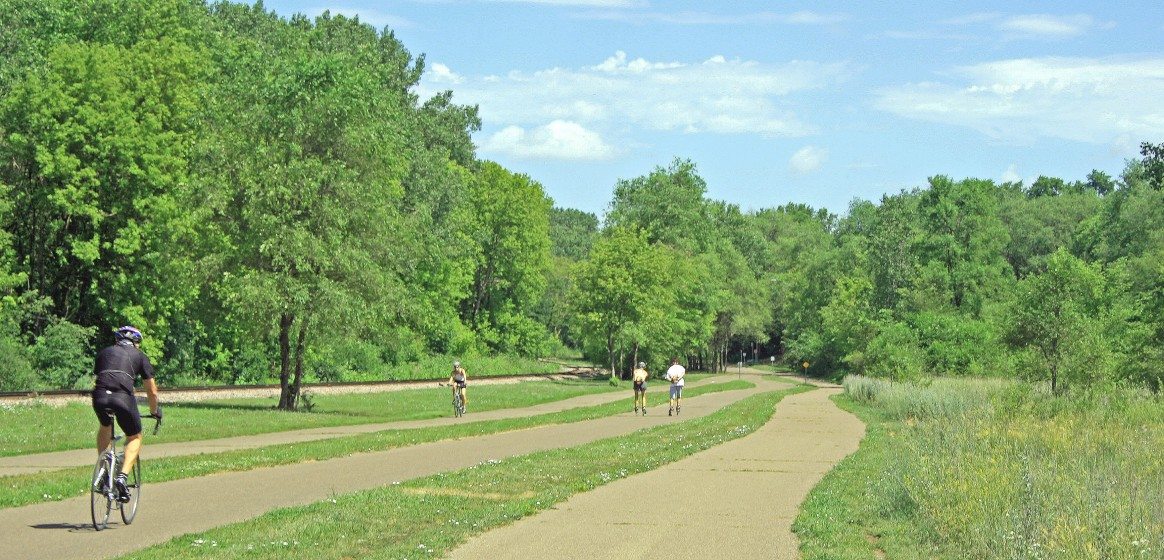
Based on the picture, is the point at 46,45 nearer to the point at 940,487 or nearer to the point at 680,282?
the point at 940,487

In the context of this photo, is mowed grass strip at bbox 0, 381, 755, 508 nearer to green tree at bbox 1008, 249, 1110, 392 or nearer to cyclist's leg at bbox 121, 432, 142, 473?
cyclist's leg at bbox 121, 432, 142, 473

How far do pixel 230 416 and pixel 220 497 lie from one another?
55.8ft

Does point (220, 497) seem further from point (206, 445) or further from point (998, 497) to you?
point (998, 497)

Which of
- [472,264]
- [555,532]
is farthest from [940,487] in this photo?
[472,264]

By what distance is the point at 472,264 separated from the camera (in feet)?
266

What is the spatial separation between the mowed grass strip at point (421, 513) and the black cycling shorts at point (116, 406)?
157cm

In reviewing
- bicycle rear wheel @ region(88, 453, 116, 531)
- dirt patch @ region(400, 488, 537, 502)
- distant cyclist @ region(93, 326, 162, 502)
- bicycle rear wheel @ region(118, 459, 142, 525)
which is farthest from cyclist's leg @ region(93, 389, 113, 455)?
dirt patch @ region(400, 488, 537, 502)

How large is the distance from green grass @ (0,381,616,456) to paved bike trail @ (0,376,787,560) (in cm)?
583

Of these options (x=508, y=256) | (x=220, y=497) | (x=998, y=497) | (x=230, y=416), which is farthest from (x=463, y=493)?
(x=508, y=256)

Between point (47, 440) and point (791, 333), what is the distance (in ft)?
377

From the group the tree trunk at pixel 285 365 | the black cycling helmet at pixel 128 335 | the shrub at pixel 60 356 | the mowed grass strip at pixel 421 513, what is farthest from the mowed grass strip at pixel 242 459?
the shrub at pixel 60 356

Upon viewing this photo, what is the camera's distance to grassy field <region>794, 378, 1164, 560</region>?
36.6ft

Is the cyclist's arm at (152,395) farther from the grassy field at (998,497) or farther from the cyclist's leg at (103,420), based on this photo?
the grassy field at (998,497)

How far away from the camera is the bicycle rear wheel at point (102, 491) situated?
40.3 feet
